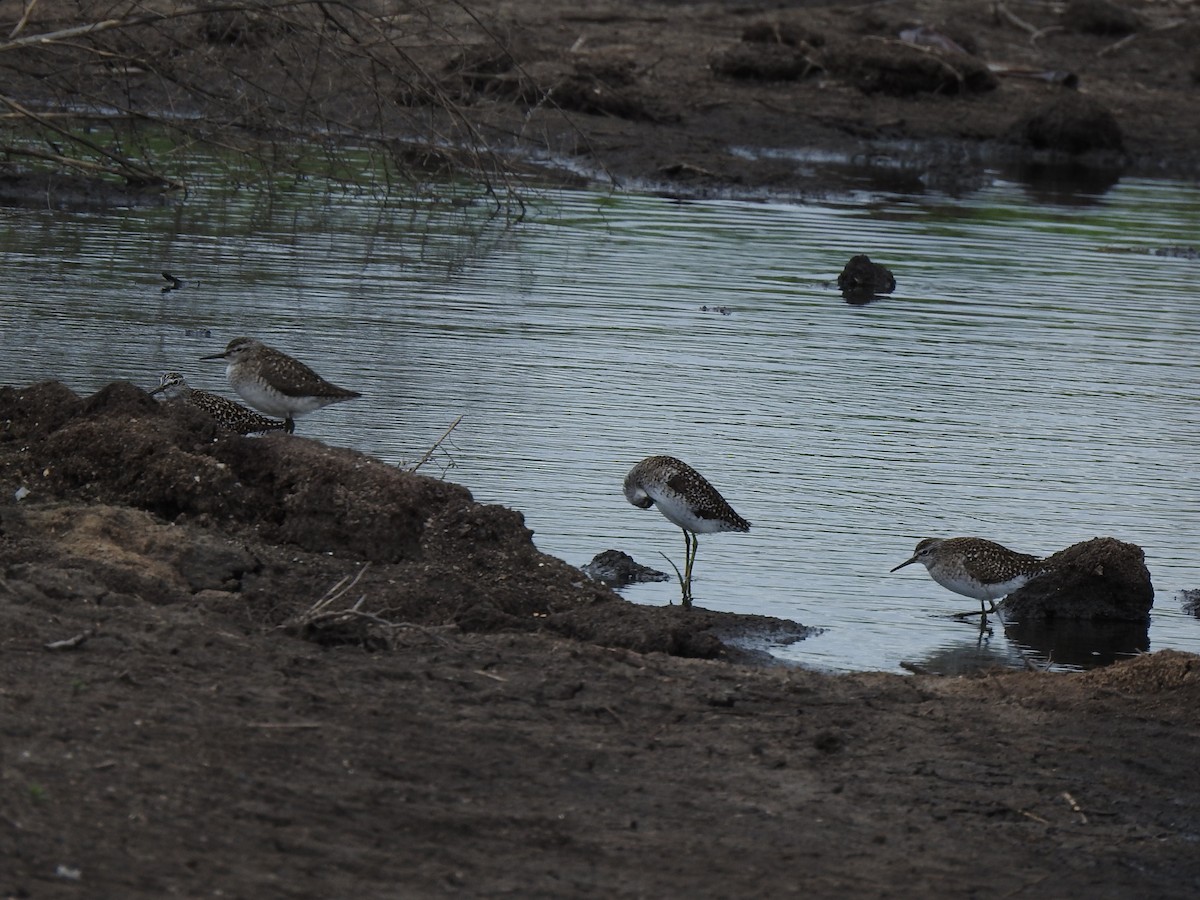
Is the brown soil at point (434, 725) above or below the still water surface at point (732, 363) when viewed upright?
below

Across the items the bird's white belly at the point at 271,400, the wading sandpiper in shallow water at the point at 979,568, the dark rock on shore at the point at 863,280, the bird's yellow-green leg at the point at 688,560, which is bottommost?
the bird's yellow-green leg at the point at 688,560

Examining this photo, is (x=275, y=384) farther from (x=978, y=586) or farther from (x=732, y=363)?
(x=732, y=363)

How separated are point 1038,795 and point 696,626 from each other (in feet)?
8.65

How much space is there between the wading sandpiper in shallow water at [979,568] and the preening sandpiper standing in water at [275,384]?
4152mm

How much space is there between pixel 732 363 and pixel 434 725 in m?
11.3

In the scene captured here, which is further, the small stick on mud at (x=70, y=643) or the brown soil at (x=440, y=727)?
the small stick on mud at (x=70, y=643)

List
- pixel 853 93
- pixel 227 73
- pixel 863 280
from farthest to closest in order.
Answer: pixel 853 93 < pixel 863 280 < pixel 227 73

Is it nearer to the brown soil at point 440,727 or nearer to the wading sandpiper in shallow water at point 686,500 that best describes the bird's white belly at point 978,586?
the wading sandpiper in shallow water at point 686,500

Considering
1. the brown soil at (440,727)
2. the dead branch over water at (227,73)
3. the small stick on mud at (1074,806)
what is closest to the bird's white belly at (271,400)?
the brown soil at (440,727)

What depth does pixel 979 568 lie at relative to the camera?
11.5m

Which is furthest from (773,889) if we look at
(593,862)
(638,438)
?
(638,438)

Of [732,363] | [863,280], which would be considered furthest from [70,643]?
[863,280]

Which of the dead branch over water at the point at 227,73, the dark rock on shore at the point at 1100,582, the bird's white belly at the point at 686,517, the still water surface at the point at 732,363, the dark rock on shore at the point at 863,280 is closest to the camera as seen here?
the bird's white belly at the point at 686,517

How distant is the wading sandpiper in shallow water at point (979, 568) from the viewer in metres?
11.5
